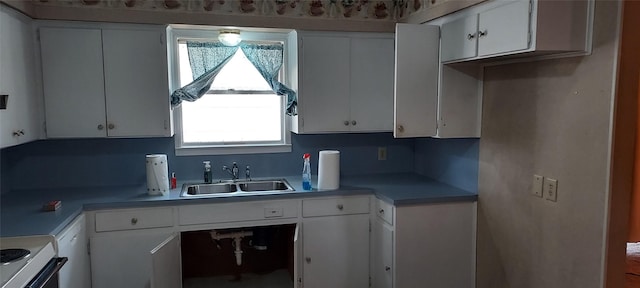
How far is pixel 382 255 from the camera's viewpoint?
9.36 feet

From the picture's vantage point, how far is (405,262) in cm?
270

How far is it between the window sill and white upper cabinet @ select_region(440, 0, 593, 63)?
161 centimetres

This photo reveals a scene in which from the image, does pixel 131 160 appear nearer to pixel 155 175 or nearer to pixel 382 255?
pixel 155 175

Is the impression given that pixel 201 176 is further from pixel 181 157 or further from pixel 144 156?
pixel 144 156

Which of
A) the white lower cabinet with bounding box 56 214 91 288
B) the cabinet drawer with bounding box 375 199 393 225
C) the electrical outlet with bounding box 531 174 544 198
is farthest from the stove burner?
the electrical outlet with bounding box 531 174 544 198

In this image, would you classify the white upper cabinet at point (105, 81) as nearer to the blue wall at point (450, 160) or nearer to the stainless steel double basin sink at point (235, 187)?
the stainless steel double basin sink at point (235, 187)

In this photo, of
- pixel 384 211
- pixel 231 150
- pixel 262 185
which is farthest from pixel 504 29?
pixel 231 150

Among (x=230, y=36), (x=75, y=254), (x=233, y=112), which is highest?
(x=230, y=36)

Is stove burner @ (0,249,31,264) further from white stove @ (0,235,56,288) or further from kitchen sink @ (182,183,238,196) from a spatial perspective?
kitchen sink @ (182,183,238,196)

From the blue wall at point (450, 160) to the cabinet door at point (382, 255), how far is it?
0.61 meters

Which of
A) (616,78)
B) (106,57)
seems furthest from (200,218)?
(616,78)

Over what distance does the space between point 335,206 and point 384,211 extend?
1.08ft

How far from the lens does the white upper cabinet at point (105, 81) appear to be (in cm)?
268

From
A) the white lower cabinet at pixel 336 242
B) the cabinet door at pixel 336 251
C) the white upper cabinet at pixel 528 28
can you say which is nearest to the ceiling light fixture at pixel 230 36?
the white lower cabinet at pixel 336 242
